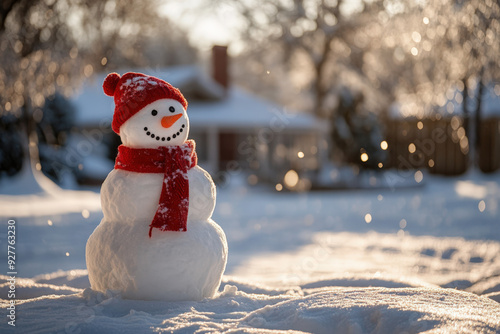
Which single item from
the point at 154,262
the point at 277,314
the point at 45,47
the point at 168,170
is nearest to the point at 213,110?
the point at 45,47

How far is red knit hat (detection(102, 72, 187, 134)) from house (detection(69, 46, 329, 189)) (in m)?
16.7

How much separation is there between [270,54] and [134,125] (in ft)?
79.9

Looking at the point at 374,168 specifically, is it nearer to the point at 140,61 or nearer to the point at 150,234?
the point at 140,61

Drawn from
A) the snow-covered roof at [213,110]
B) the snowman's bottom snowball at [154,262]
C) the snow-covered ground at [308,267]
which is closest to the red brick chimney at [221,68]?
the snow-covered roof at [213,110]

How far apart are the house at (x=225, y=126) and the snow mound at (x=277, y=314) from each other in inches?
664

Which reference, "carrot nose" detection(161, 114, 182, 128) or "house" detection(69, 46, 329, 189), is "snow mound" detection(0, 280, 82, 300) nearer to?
"carrot nose" detection(161, 114, 182, 128)

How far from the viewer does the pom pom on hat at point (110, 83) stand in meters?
4.17

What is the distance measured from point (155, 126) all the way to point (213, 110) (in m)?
19.4

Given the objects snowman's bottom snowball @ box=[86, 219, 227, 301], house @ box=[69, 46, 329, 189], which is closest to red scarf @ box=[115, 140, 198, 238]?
snowman's bottom snowball @ box=[86, 219, 227, 301]

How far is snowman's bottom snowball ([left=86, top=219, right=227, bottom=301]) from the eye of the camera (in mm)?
3686

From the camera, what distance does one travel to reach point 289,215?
12.3 meters

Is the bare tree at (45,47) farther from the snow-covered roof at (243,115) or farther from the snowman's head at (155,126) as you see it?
the snow-covered roof at (243,115)

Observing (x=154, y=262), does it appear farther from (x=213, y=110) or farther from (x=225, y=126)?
(x=213, y=110)

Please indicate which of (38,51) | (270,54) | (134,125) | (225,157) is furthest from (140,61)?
(134,125)
